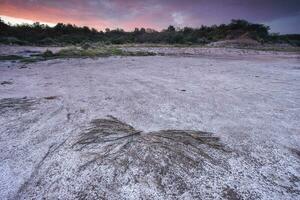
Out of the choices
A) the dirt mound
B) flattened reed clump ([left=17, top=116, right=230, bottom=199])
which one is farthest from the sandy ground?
the dirt mound

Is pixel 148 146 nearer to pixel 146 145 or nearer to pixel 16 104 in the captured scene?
pixel 146 145

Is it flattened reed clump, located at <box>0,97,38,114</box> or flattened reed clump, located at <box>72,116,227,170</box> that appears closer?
flattened reed clump, located at <box>72,116,227,170</box>

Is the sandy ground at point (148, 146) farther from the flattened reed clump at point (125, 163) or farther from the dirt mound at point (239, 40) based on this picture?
the dirt mound at point (239, 40)

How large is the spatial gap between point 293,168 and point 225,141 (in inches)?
18.5

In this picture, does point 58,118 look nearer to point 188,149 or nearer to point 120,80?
point 188,149

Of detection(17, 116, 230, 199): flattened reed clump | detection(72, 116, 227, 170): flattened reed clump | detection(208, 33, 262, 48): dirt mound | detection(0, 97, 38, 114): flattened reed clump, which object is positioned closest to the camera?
detection(17, 116, 230, 199): flattened reed clump

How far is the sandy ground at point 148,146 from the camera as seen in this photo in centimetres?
126

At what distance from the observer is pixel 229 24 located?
31.1 metres

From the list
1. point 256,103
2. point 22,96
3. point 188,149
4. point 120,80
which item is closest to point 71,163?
point 188,149

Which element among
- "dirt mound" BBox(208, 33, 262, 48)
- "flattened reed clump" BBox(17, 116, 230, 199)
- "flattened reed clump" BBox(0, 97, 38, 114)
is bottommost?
"flattened reed clump" BBox(17, 116, 230, 199)

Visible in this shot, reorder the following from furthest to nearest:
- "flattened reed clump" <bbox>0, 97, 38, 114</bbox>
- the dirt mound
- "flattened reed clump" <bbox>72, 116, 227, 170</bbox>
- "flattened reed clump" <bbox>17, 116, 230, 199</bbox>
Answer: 1. the dirt mound
2. "flattened reed clump" <bbox>0, 97, 38, 114</bbox>
3. "flattened reed clump" <bbox>72, 116, 227, 170</bbox>
4. "flattened reed clump" <bbox>17, 116, 230, 199</bbox>

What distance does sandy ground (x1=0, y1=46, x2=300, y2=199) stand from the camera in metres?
1.26

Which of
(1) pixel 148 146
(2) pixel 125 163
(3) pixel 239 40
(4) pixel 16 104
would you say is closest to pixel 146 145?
(1) pixel 148 146

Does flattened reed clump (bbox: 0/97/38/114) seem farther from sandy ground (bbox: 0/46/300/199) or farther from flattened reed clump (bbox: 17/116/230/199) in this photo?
flattened reed clump (bbox: 17/116/230/199)
